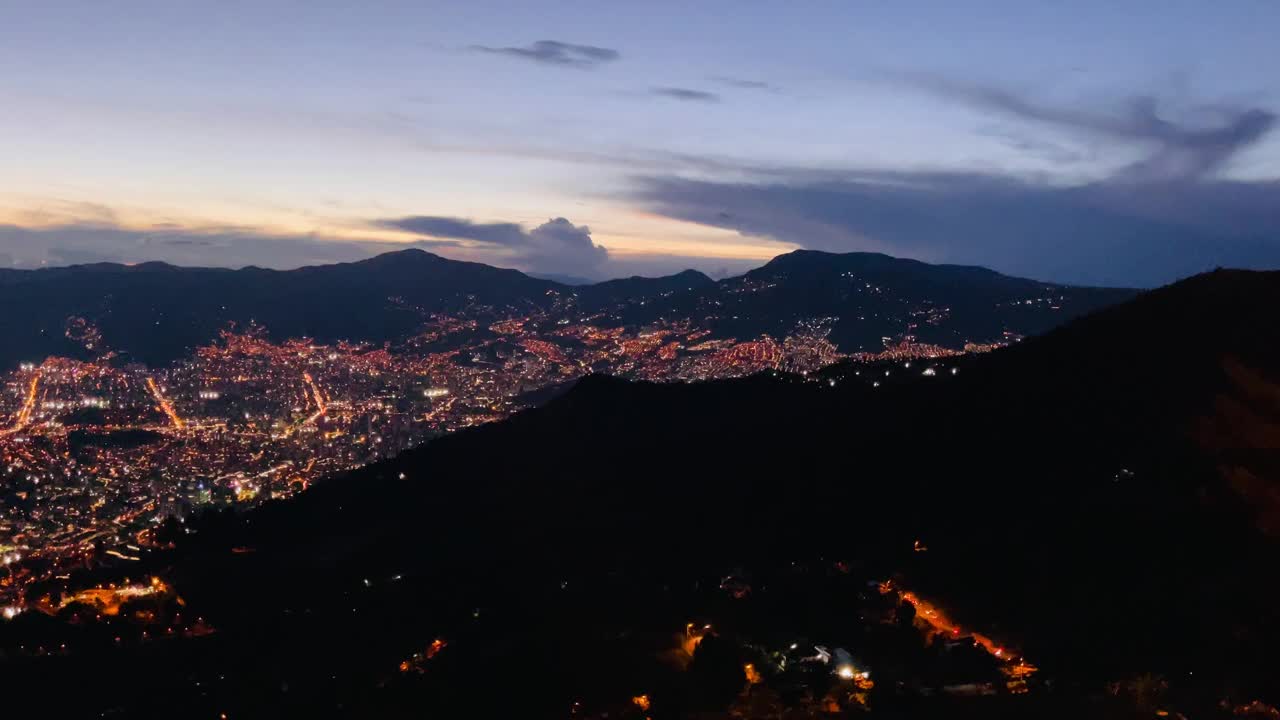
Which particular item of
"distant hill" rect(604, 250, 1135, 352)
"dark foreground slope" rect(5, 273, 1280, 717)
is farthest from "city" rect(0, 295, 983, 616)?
"dark foreground slope" rect(5, 273, 1280, 717)

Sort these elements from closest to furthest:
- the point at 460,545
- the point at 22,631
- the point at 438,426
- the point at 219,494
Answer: the point at 22,631 → the point at 460,545 → the point at 219,494 → the point at 438,426

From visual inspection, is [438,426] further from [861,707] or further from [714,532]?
[861,707]

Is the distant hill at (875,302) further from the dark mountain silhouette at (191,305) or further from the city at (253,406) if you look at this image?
the dark mountain silhouette at (191,305)

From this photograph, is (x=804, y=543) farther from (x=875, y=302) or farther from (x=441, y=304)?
(x=441, y=304)

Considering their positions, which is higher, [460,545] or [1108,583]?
[1108,583]

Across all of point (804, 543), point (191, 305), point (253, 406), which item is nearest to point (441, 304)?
point (191, 305)

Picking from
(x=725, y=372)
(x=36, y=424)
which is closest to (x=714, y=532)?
(x=725, y=372)

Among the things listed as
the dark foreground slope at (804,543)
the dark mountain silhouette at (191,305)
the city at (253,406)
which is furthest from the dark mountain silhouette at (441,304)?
the dark foreground slope at (804,543)

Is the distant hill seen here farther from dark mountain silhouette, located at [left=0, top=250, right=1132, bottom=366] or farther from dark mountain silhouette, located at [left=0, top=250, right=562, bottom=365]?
dark mountain silhouette, located at [left=0, top=250, right=562, bottom=365]
